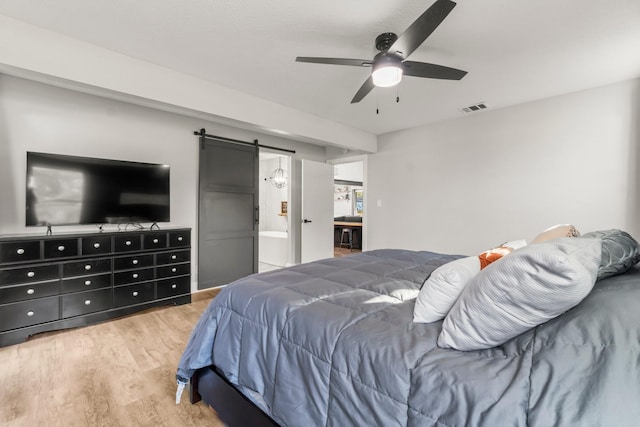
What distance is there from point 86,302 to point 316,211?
359 cm

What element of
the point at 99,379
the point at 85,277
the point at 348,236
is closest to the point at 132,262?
the point at 85,277

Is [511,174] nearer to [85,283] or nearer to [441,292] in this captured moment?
[441,292]

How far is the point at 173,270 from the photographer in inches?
135

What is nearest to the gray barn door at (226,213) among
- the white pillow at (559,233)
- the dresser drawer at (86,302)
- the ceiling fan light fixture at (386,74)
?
the dresser drawer at (86,302)

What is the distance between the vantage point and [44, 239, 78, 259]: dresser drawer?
264 centimetres

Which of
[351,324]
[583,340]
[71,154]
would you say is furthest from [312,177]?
[583,340]

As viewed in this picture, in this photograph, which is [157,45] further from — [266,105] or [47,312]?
[47,312]

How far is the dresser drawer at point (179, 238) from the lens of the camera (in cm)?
340

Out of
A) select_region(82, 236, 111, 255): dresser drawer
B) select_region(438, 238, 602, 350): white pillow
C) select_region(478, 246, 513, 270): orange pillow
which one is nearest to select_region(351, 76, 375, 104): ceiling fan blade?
select_region(478, 246, 513, 270): orange pillow

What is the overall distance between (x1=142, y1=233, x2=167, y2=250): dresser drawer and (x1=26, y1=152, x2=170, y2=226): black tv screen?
0.28 metres

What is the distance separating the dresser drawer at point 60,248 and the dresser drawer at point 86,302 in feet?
1.29

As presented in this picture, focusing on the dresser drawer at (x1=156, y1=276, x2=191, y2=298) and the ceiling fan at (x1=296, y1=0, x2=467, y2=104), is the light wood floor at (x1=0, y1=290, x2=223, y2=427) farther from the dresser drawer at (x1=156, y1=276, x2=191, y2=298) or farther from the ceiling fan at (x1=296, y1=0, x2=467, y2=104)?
the ceiling fan at (x1=296, y1=0, x2=467, y2=104)

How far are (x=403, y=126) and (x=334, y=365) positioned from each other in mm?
4353

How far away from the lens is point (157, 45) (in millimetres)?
2529
